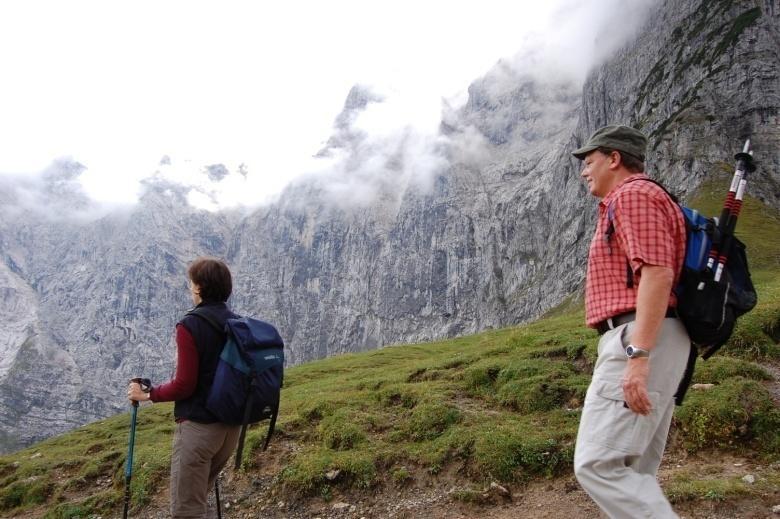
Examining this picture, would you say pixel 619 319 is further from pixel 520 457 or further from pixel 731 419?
pixel 731 419

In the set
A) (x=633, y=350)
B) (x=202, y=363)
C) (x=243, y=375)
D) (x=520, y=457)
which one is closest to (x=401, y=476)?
(x=520, y=457)

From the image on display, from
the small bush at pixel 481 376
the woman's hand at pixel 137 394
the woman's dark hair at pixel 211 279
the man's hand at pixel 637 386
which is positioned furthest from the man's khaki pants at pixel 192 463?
the small bush at pixel 481 376

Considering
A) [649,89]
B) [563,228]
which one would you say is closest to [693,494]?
[649,89]

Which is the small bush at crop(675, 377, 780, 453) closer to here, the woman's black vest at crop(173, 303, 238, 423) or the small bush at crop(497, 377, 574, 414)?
the small bush at crop(497, 377, 574, 414)

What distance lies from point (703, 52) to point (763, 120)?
26.1m

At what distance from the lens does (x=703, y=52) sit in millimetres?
119875

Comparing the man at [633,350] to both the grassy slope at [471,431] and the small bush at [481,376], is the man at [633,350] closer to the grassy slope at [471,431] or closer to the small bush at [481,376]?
the grassy slope at [471,431]

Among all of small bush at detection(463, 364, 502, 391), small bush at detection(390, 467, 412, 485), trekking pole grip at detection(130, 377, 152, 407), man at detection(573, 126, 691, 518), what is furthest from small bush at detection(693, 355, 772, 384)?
trekking pole grip at detection(130, 377, 152, 407)

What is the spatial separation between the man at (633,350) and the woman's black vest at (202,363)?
473 centimetres

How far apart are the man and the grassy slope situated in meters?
5.03

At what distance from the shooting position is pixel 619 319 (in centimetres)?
525

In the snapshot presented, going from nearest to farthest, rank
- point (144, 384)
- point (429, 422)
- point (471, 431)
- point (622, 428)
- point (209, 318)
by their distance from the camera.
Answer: point (622, 428) < point (209, 318) < point (144, 384) < point (471, 431) < point (429, 422)

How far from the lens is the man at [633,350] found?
184 inches

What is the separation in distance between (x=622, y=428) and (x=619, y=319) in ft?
3.46
